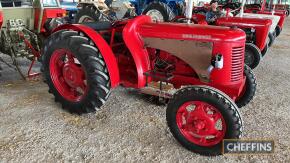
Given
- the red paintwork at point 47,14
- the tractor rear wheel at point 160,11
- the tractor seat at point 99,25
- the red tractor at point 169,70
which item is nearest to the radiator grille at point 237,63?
the red tractor at point 169,70

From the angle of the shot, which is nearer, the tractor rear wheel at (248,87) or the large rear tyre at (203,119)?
the large rear tyre at (203,119)

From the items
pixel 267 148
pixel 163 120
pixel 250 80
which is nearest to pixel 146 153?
pixel 163 120

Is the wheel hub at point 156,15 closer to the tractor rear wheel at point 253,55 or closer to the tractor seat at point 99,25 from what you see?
the tractor rear wheel at point 253,55

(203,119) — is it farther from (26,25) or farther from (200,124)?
(26,25)

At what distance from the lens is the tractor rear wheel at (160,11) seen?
22.0 feet

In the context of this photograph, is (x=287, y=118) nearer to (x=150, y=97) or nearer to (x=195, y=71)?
(x=195, y=71)

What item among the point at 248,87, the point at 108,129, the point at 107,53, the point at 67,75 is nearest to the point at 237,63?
the point at 248,87

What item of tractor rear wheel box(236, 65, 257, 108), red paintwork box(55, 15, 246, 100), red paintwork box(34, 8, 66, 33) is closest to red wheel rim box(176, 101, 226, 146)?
red paintwork box(55, 15, 246, 100)

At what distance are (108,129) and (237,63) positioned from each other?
1.37 m

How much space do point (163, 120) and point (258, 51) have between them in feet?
8.87

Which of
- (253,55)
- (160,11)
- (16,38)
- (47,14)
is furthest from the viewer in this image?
(160,11)

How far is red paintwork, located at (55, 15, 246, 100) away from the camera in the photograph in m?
2.35

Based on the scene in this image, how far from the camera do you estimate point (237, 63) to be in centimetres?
246

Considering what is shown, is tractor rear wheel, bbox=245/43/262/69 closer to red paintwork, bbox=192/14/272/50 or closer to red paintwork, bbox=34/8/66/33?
red paintwork, bbox=192/14/272/50
